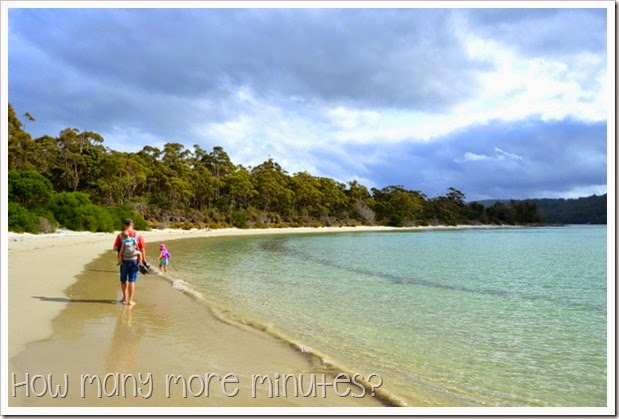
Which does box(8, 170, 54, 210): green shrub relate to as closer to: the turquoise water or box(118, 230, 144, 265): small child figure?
the turquoise water

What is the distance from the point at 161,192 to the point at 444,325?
5536 cm

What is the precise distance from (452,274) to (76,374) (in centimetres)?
1518

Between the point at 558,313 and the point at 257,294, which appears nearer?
the point at 558,313

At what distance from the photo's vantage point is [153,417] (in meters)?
3.78

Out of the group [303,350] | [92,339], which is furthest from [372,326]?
[92,339]

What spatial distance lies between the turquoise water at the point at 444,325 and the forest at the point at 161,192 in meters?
21.1

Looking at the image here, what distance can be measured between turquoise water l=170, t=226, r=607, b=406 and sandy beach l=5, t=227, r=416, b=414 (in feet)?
2.62

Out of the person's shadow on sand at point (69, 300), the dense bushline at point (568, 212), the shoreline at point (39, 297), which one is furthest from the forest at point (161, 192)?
the dense bushline at point (568, 212)

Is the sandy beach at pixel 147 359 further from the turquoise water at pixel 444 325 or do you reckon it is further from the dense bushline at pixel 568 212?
the dense bushline at pixel 568 212

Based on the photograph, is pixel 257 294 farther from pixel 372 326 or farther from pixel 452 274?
pixel 452 274

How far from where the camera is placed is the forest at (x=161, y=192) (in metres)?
33.4

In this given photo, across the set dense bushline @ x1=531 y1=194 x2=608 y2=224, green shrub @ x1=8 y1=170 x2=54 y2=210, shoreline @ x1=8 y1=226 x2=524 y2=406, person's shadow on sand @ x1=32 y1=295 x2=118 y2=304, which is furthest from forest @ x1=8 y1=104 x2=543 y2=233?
dense bushline @ x1=531 y1=194 x2=608 y2=224

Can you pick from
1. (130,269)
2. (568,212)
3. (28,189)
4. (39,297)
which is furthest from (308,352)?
(568,212)

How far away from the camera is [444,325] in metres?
8.45
